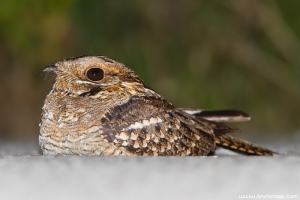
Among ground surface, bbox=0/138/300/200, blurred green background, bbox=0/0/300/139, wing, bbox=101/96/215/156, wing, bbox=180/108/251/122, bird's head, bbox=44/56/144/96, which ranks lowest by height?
ground surface, bbox=0/138/300/200

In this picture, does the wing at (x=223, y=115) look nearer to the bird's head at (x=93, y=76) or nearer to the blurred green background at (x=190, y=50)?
the bird's head at (x=93, y=76)

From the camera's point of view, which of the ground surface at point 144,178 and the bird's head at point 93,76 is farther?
the bird's head at point 93,76

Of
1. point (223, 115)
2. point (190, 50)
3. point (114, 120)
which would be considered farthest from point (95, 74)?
point (190, 50)

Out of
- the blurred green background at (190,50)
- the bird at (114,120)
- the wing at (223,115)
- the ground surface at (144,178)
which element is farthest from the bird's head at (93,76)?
the blurred green background at (190,50)

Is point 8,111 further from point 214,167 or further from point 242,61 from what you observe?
point 214,167

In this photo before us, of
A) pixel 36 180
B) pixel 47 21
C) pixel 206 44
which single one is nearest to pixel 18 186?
pixel 36 180

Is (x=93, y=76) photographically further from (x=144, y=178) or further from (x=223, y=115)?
(x=144, y=178)

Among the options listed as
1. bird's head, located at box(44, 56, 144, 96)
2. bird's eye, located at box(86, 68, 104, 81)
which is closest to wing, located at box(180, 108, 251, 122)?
bird's head, located at box(44, 56, 144, 96)

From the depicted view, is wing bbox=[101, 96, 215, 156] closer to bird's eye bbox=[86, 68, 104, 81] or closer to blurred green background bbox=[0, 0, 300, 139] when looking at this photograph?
bird's eye bbox=[86, 68, 104, 81]
